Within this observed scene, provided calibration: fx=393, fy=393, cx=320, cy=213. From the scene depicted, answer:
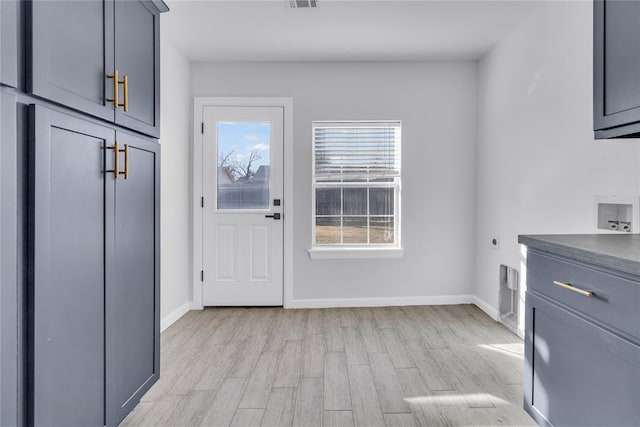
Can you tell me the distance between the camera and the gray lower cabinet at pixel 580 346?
123cm

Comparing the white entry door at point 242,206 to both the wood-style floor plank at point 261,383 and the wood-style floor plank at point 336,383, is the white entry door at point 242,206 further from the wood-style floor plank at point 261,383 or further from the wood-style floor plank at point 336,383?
the wood-style floor plank at point 336,383

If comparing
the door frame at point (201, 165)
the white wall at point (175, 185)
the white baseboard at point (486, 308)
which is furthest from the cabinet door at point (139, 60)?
the white baseboard at point (486, 308)

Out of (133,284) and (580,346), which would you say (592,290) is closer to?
(580,346)

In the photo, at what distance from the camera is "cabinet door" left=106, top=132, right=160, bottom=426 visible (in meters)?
1.74

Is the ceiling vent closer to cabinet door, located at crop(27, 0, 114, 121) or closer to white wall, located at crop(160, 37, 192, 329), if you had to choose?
white wall, located at crop(160, 37, 192, 329)

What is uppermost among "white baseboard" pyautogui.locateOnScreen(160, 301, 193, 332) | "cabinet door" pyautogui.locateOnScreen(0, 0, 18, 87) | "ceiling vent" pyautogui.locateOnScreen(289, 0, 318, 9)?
"ceiling vent" pyautogui.locateOnScreen(289, 0, 318, 9)

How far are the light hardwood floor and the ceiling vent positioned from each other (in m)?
2.54

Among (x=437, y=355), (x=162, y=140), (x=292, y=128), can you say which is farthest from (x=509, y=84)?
(x=162, y=140)

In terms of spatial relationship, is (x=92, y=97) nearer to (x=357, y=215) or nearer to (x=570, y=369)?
(x=570, y=369)

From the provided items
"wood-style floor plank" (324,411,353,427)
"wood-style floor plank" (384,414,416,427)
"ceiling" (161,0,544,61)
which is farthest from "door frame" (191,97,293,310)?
"wood-style floor plank" (384,414,416,427)

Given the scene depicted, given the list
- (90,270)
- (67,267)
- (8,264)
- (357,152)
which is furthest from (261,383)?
(357,152)

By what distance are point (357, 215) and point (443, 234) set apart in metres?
0.92

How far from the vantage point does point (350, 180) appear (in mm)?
4148

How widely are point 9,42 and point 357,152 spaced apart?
3.26m
